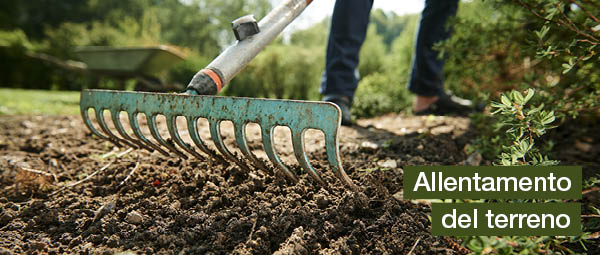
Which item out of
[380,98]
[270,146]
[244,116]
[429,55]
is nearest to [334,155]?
[270,146]

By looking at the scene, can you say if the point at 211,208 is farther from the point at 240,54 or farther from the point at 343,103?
the point at 343,103

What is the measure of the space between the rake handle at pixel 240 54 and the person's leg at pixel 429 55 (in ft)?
4.51

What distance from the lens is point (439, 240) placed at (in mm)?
1170

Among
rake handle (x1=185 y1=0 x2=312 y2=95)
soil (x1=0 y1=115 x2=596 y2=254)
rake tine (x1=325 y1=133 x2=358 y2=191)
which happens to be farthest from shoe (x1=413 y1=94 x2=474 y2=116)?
rake tine (x1=325 y1=133 x2=358 y2=191)

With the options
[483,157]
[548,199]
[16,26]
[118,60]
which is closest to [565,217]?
[548,199]

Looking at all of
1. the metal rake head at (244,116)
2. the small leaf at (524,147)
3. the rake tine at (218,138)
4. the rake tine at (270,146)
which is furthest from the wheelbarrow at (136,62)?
the small leaf at (524,147)

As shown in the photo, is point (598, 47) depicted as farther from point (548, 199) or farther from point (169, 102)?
point (169, 102)

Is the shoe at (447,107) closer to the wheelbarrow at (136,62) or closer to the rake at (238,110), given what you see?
the rake at (238,110)

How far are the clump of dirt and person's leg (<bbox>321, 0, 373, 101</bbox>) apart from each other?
33.2 inches

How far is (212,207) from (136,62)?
592cm

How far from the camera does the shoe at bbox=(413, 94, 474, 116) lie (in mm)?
3314

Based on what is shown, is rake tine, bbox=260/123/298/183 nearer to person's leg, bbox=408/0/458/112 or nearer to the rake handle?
the rake handle

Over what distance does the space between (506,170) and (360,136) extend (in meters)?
1.39

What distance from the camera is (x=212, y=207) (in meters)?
1.37
